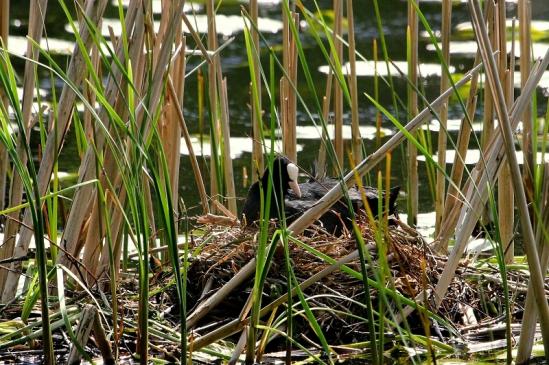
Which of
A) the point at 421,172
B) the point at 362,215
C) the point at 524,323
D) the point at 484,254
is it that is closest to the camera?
the point at 524,323

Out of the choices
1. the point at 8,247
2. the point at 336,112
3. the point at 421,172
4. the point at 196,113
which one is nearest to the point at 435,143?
the point at 421,172

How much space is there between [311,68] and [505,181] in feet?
9.06

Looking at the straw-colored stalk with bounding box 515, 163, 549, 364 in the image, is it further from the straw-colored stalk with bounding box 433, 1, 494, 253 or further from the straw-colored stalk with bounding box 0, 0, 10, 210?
the straw-colored stalk with bounding box 0, 0, 10, 210

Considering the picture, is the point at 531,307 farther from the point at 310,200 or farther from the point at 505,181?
the point at 310,200

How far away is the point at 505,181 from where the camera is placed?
3.05m

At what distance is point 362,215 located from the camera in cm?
289

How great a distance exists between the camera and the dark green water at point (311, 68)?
4.48 meters

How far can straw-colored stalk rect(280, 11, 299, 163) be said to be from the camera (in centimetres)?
315

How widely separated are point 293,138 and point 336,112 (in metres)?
0.15

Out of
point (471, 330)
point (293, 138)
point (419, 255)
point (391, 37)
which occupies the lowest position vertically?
point (471, 330)

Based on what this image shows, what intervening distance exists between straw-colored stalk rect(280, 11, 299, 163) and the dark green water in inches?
24.3

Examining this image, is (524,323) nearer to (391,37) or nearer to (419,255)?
(419,255)

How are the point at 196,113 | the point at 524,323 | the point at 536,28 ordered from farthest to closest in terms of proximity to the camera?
the point at 536,28 → the point at 196,113 → the point at 524,323

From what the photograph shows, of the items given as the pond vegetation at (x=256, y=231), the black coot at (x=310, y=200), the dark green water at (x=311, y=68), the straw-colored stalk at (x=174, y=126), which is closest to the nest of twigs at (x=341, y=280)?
the pond vegetation at (x=256, y=231)
